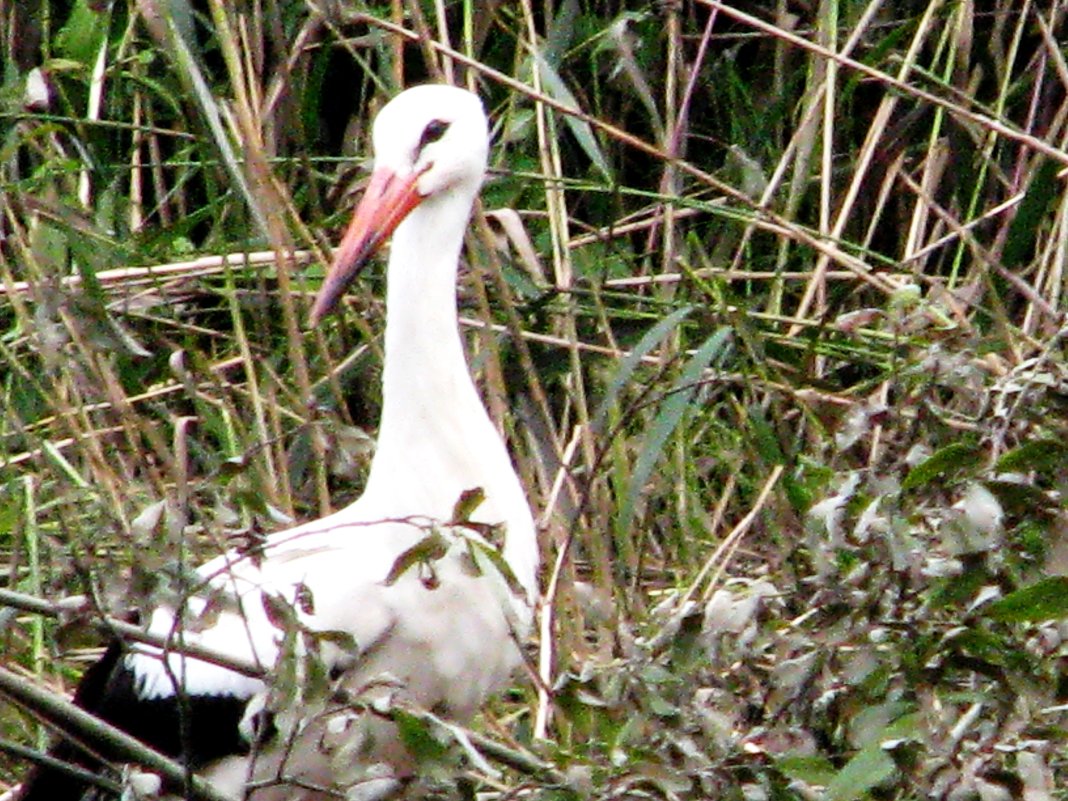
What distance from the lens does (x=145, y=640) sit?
165 cm

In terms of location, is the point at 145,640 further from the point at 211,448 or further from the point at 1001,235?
the point at 1001,235

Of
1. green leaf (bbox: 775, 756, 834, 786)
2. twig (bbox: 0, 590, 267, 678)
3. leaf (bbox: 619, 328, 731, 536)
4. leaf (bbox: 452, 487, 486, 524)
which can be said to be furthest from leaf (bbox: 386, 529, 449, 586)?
leaf (bbox: 619, 328, 731, 536)

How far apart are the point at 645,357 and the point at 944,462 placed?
1.50 m

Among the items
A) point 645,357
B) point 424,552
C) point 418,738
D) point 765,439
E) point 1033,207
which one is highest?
point 424,552

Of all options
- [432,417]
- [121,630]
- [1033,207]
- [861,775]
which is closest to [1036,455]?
[861,775]

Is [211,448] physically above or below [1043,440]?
below

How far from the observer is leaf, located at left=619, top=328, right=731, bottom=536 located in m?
2.53

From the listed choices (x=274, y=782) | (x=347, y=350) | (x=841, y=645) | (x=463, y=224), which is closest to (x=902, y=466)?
(x=841, y=645)

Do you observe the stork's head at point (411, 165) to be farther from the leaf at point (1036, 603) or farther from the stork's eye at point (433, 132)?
the leaf at point (1036, 603)

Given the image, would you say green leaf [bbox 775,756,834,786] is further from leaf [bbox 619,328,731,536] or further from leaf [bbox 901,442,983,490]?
leaf [bbox 619,328,731,536]

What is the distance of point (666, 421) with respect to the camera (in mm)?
2617

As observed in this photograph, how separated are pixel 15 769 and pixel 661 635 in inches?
42.0

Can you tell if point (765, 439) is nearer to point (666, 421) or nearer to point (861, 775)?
point (666, 421)

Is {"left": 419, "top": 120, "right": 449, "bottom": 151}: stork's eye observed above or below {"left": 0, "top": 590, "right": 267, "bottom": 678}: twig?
above
